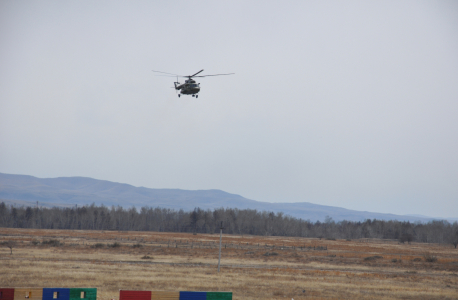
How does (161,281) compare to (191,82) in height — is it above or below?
below

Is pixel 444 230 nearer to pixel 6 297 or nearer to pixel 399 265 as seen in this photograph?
pixel 399 265

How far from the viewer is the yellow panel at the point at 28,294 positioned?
13414mm

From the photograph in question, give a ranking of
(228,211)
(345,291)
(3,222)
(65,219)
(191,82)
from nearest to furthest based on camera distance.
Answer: (345,291)
(191,82)
(3,222)
(65,219)
(228,211)

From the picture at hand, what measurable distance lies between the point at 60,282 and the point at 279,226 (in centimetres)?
16992

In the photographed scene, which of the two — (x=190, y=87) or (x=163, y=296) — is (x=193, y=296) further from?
(x=190, y=87)

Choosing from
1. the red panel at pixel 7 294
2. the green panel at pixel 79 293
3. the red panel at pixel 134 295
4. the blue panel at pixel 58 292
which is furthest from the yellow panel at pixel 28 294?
the red panel at pixel 134 295

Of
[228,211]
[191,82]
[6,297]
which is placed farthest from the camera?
[228,211]

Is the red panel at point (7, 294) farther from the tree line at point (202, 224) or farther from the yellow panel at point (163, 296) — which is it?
the tree line at point (202, 224)

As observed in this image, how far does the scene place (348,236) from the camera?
185250 mm

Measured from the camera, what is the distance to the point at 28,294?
44.5 ft

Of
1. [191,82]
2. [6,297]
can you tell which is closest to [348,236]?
[191,82]

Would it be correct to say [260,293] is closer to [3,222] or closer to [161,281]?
[161,281]

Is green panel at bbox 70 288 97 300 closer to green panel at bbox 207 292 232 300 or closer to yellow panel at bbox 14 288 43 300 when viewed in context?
yellow panel at bbox 14 288 43 300

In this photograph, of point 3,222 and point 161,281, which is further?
point 3,222
